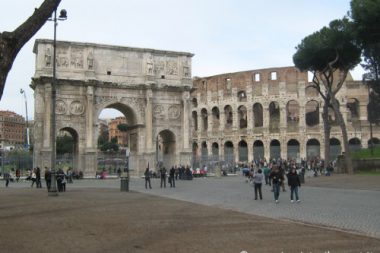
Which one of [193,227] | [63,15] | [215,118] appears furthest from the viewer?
[215,118]

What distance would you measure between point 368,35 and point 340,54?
5.39 metres

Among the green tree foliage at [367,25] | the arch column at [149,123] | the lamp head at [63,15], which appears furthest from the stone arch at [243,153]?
the lamp head at [63,15]

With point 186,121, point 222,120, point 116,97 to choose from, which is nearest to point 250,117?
point 222,120

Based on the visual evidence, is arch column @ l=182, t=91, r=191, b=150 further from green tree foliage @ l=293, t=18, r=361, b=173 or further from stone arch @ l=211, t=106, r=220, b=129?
stone arch @ l=211, t=106, r=220, b=129

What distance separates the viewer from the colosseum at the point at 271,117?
55875mm

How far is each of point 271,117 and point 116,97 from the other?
1090 inches

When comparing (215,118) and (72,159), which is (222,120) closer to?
(215,118)

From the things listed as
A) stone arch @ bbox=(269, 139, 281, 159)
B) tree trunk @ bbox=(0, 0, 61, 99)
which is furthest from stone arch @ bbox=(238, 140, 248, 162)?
tree trunk @ bbox=(0, 0, 61, 99)

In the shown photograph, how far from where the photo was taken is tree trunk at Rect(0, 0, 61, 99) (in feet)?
19.5

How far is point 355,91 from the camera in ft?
184

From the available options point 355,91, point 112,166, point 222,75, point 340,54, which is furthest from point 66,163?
point 355,91

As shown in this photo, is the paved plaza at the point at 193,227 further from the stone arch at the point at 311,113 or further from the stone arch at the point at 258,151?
the stone arch at the point at 311,113

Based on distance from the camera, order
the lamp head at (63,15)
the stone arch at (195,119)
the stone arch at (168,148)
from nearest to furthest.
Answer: the lamp head at (63,15)
the stone arch at (168,148)
the stone arch at (195,119)

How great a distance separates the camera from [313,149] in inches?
2180
